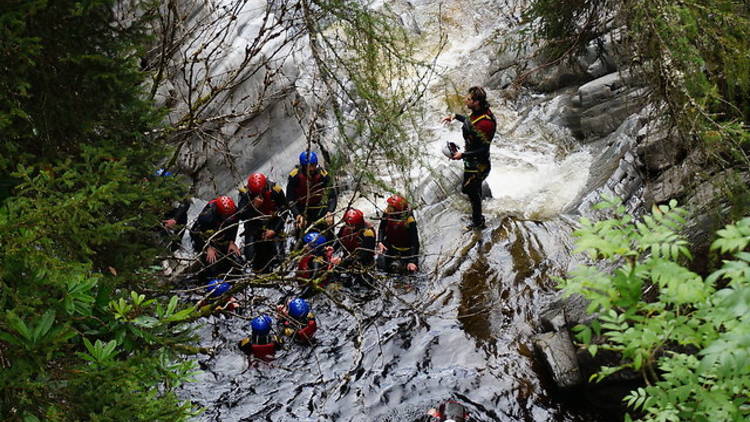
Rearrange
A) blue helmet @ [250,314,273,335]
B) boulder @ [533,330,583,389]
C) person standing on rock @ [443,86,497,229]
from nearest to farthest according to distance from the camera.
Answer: boulder @ [533,330,583,389] → blue helmet @ [250,314,273,335] → person standing on rock @ [443,86,497,229]

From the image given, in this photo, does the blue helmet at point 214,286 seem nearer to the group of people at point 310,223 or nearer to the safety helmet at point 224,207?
the group of people at point 310,223

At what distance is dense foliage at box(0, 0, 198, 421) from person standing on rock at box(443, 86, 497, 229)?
4543mm

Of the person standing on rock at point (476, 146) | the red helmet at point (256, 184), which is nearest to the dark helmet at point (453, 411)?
the person standing on rock at point (476, 146)

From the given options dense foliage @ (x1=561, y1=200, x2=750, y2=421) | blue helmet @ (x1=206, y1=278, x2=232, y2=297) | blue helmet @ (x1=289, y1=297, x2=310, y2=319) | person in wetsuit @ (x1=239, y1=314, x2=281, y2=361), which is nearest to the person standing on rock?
blue helmet @ (x1=289, y1=297, x2=310, y2=319)

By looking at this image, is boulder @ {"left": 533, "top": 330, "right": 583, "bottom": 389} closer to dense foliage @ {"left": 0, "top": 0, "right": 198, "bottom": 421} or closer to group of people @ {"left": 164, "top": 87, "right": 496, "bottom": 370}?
group of people @ {"left": 164, "top": 87, "right": 496, "bottom": 370}

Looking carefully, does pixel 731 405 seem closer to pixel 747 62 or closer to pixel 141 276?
pixel 747 62

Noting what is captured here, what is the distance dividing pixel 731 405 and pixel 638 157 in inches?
257

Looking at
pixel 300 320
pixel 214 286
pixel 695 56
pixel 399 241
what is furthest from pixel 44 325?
pixel 399 241

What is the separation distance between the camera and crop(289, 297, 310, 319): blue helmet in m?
6.90

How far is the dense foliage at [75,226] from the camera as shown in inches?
92.7

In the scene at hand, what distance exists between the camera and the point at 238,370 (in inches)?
266

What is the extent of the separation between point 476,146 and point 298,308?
334cm

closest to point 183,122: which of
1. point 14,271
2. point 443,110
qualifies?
point 14,271

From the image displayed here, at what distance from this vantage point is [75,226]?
2541 millimetres
